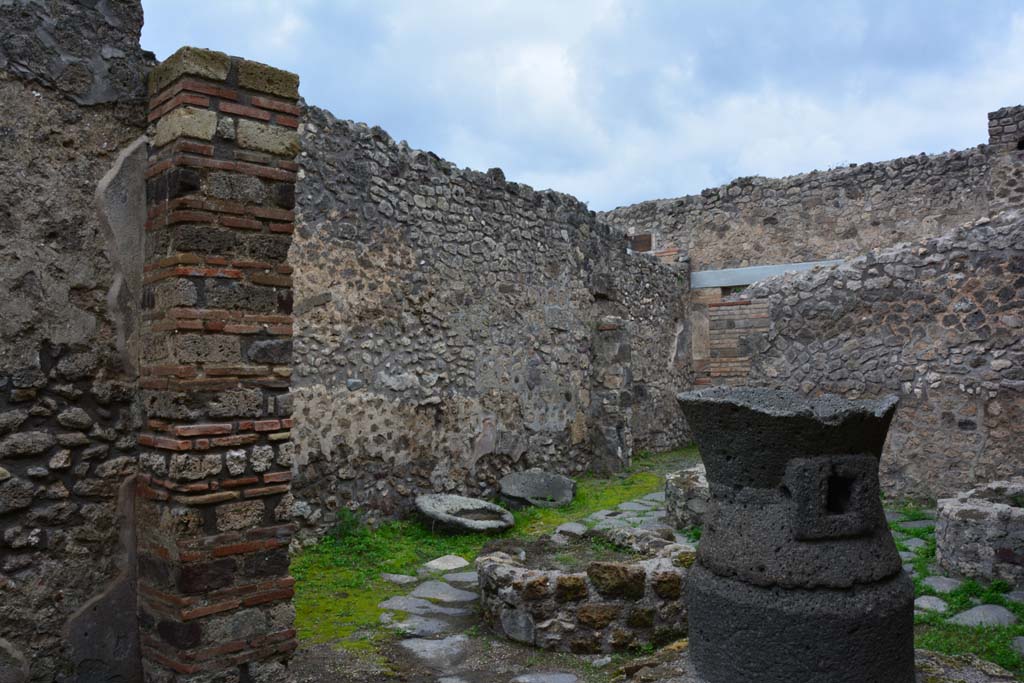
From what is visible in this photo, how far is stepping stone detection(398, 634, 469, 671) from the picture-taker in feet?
13.3

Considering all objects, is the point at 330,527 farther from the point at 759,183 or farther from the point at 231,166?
the point at 759,183

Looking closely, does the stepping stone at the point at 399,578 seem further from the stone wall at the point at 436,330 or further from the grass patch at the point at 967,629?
the grass patch at the point at 967,629

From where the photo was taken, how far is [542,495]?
26.4ft

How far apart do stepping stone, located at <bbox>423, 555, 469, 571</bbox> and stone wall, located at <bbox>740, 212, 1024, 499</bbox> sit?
13.8 feet

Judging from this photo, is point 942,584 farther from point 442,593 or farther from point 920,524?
point 442,593

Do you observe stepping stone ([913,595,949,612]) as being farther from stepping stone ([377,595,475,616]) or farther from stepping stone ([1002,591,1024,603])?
stepping stone ([377,595,475,616])

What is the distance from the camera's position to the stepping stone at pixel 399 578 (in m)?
5.41

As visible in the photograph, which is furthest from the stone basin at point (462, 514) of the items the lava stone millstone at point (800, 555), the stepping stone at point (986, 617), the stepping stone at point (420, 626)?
the lava stone millstone at point (800, 555)

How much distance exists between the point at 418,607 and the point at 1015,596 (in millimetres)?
3608

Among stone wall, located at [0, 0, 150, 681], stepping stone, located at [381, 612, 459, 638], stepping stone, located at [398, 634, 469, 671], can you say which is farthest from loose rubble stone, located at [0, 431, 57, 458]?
stepping stone, located at [381, 612, 459, 638]

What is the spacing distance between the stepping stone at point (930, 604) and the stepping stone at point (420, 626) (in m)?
2.74

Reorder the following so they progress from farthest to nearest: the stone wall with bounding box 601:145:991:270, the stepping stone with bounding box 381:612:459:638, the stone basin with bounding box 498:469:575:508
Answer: the stone wall with bounding box 601:145:991:270, the stone basin with bounding box 498:469:575:508, the stepping stone with bounding box 381:612:459:638

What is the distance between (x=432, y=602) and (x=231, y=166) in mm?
3071

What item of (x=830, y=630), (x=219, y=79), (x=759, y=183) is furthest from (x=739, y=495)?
(x=759, y=183)
